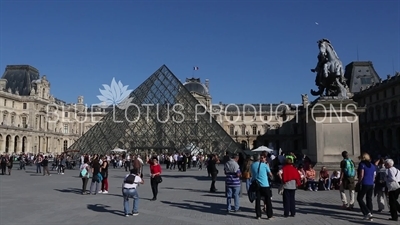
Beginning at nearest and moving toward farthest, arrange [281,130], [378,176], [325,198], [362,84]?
[378,176], [325,198], [362,84], [281,130]

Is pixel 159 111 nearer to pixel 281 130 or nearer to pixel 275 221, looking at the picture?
pixel 275 221

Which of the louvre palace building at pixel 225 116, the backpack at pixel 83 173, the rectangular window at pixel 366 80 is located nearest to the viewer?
the backpack at pixel 83 173

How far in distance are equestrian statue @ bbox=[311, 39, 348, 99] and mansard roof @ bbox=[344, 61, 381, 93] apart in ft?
162

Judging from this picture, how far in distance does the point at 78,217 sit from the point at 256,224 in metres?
3.33

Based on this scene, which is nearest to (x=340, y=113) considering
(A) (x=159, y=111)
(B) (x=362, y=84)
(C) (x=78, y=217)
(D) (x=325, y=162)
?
(D) (x=325, y=162)

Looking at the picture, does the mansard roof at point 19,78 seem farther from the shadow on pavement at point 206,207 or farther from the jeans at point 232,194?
the jeans at point 232,194

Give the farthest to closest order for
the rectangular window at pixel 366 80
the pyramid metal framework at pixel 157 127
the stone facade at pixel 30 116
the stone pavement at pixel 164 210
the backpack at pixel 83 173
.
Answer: the rectangular window at pixel 366 80, the stone facade at pixel 30 116, the pyramid metal framework at pixel 157 127, the backpack at pixel 83 173, the stone pavement at pixel 164 210

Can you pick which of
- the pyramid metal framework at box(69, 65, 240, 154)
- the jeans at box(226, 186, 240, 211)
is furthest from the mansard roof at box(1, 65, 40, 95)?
the jeans at box(226, 186, 240, 211)

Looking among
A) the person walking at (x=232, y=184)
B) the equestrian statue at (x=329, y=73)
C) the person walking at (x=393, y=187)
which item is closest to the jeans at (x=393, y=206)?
the person walking at (x=393, y=187)

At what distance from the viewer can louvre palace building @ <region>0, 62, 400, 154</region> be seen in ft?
147

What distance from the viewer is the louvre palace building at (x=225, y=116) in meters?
44.7

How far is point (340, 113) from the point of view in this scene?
10.4 m

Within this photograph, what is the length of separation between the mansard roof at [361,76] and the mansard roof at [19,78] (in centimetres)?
5092

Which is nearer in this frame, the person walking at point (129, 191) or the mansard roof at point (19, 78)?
the person walking at point (129, 191)
